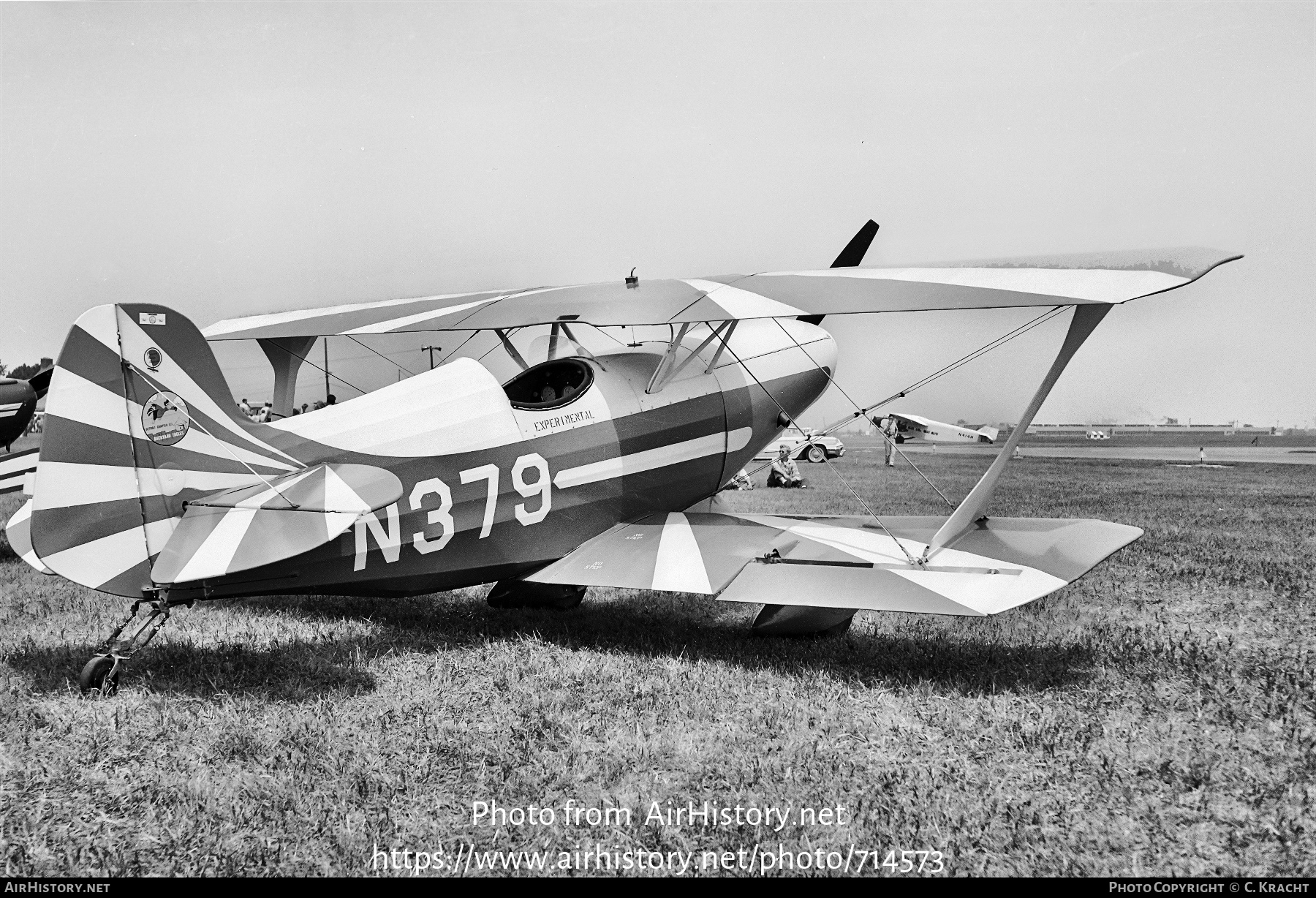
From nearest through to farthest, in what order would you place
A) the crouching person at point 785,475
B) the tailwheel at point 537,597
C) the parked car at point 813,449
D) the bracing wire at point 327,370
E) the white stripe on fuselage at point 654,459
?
the white stripe on fuselage at point 654,459, the tailwheel at point 537,597, the bracing wire at point 327,370, the crouching person at point 785,475, the parked car at point 813,449

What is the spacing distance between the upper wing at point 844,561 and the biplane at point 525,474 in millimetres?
20

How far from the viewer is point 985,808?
3311 millimetres

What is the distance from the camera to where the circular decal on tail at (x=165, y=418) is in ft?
14.1

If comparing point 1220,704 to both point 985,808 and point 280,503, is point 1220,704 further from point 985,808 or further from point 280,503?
point 280,503

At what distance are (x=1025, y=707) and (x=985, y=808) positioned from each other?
4.17ft

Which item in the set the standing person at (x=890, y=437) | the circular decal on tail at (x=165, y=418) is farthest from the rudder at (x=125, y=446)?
the standing person at (x=890, y=437)

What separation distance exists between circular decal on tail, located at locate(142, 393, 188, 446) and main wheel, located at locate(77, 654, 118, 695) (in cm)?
118

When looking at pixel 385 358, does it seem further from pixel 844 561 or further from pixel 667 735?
pixel 667 735

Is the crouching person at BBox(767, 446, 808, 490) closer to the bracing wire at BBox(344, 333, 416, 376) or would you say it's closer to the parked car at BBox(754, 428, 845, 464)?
the parked car at BBox(754, 428, 845, 464)

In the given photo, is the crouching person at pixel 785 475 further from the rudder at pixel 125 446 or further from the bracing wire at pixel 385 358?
the rudder at pixel 125 446

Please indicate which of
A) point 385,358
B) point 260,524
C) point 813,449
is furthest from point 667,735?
point 813,449

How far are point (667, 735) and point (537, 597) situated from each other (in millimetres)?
2974

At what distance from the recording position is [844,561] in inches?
205
